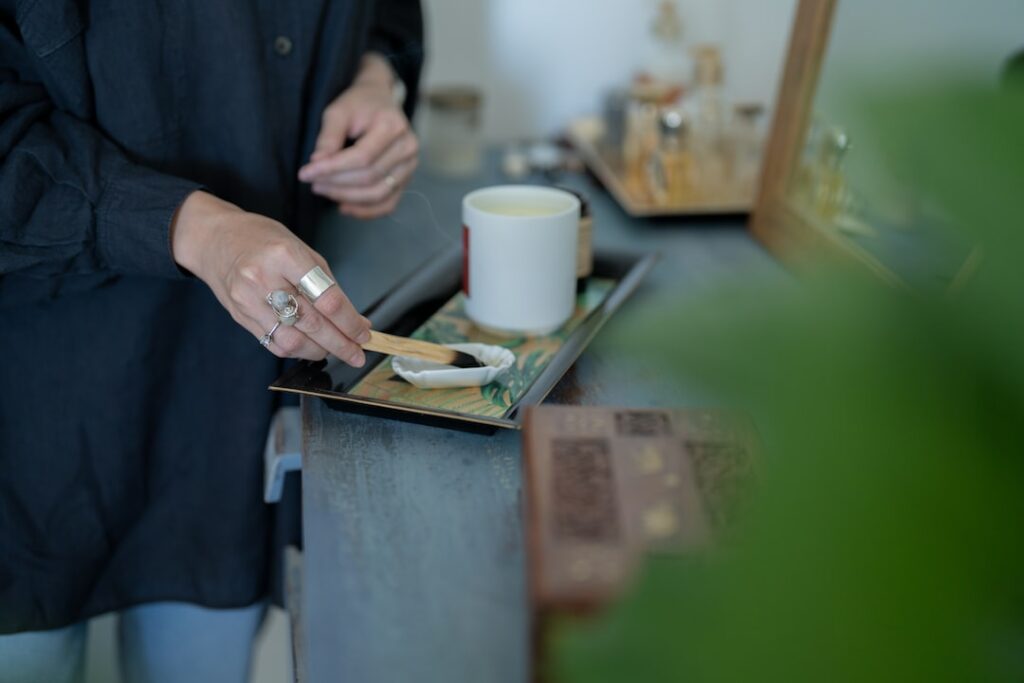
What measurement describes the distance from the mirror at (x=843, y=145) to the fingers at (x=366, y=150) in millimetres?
416

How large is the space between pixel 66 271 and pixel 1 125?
0.12 meters

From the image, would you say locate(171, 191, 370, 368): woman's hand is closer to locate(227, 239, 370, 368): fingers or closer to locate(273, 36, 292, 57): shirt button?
locate(227, 239, 370, 368): fingers

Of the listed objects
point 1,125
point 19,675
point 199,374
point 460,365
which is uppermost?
point 1,125

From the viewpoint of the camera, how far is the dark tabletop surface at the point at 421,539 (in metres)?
0.47

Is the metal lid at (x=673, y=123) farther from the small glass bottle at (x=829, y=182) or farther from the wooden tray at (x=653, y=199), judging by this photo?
the small glass bottle at (x=829, y=182)

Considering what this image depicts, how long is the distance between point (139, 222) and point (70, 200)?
2.3 inches

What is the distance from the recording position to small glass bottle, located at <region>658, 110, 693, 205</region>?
1.17 meters

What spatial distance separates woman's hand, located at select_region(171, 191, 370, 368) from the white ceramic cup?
14cm

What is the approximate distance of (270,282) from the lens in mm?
634

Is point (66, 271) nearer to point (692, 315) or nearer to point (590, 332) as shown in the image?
point (590, 332)

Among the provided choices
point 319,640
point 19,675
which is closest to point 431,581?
point 319,640

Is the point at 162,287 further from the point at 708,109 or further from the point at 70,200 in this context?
the point at 708,109

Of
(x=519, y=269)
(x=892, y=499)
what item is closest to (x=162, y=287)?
(x=519, y=269)

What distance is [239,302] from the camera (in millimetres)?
645
